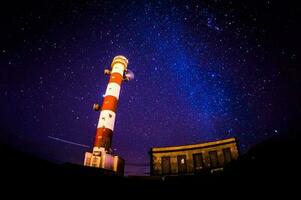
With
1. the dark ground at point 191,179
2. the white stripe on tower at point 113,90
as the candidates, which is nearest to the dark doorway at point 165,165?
the white stripe on tower at point 113,90

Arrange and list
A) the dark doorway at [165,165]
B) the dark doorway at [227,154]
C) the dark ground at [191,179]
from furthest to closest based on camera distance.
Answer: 1. the dark doorway at [165,165]
2. the dark doorway at [227,154]
3. the dark ground at [191,179]

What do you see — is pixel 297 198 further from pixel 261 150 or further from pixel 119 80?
pixel 119 80

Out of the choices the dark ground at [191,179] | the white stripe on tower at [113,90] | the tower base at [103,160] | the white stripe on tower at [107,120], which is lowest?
the dark ground at [191,179]

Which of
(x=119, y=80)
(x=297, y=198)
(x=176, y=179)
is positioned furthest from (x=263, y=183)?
(x=119, y=80)

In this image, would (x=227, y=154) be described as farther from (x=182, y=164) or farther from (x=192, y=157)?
(x=182, y=164)

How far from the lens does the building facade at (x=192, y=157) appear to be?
1784cm

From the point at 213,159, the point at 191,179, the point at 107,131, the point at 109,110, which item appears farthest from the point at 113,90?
the point at 191,179

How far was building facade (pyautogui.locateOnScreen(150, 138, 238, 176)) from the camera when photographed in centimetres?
1784

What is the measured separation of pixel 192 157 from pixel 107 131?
371 inches

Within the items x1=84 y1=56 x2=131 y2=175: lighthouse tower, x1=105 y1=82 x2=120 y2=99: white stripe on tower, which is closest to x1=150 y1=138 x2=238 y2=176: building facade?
x1=84 y1=56 x2=131 y2=175: lighthouse tower

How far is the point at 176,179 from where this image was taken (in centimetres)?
379

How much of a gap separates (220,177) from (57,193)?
2.91 meters

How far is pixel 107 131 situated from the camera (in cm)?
1634

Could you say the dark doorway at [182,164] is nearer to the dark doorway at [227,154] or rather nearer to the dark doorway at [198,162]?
the dark doorway at [198,162]
